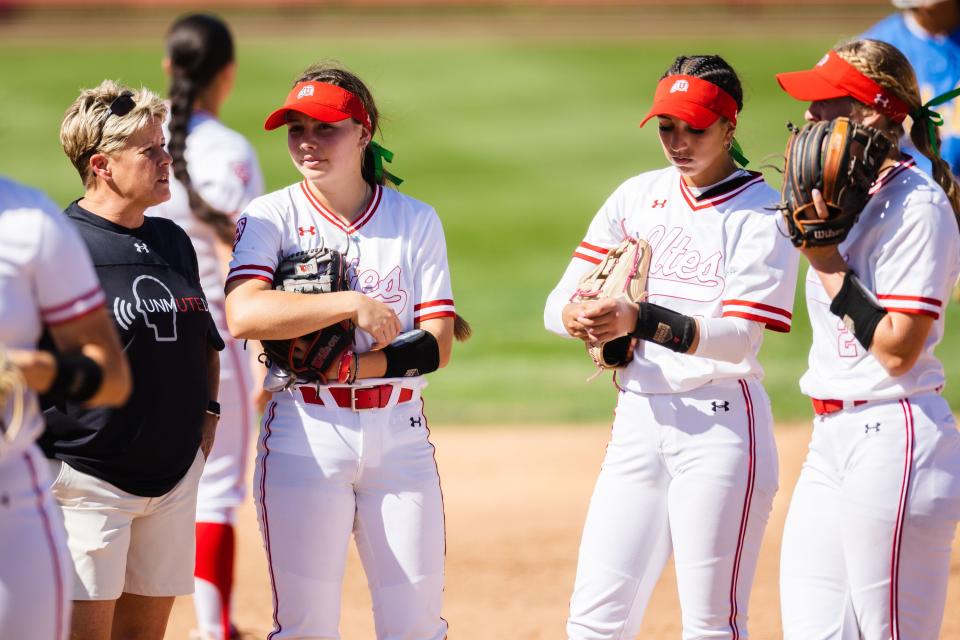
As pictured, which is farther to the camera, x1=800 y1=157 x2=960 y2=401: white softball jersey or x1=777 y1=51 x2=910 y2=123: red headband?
x1=777 y1=51 x2=910 y2=123: red headband

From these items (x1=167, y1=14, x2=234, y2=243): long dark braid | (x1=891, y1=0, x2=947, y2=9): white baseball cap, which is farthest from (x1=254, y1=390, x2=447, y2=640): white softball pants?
(x1=891, y1=0, x2=947, y2=9): white baseball cap

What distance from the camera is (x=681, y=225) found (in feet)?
12.3

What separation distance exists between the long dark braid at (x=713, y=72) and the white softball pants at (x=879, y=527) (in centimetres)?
104

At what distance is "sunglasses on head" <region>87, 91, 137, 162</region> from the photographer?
11.7ft

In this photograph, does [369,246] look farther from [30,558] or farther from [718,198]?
[30,558]

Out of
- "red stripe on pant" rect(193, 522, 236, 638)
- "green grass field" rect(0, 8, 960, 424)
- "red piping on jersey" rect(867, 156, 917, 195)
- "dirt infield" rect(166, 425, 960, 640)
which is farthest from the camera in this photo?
"green grass field" rect(0, 8, 960, 424)

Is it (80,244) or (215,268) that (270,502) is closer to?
(80,244)

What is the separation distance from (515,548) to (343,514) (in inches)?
125

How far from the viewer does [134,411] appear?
342 centimetres

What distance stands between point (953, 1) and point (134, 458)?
4671 millimetres

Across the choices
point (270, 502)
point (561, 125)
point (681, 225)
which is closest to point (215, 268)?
point (270, 502)

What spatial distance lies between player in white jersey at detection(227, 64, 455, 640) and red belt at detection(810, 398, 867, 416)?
3.56 ft

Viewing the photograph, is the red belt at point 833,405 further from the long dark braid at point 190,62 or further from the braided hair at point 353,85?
the long dark braid at point 190,62

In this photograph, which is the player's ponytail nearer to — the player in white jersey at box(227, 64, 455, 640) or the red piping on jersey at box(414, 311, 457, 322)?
the player in white jersey at box(227, 64, 455, 640)
